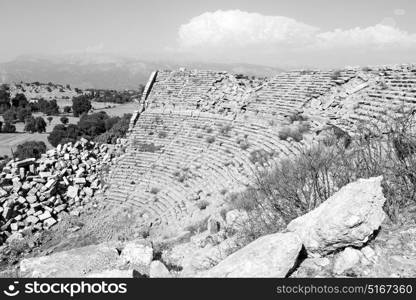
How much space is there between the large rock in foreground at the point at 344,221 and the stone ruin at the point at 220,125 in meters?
5.75

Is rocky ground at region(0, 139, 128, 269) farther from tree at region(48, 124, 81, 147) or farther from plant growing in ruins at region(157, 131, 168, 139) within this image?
tree at region(48, 124, 81, 147)

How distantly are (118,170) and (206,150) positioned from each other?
14.4 feet

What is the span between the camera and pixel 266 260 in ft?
12.0

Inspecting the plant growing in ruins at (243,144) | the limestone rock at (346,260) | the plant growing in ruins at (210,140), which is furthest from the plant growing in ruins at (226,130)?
the limestone rock at (346,260)

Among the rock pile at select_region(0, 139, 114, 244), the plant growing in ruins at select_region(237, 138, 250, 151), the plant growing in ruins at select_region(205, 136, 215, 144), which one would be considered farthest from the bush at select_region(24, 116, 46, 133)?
the plant growing in ruins at select_region(237, 138, 250, 151)

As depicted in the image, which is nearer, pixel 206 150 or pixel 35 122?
pixel 206 150

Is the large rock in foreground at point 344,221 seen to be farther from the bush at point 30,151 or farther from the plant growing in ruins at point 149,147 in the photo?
the bush at point 30,151

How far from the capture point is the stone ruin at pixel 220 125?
38.3 feet

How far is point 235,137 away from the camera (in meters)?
14.8

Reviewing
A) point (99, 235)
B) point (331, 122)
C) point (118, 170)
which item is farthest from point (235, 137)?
point (99, 235)

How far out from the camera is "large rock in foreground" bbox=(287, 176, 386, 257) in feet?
12.4

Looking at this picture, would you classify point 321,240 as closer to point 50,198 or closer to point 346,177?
point 346,177

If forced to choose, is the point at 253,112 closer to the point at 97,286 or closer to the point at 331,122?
the point at 331,122

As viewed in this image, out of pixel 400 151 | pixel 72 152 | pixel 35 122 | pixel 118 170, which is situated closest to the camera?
pixel 400 151
